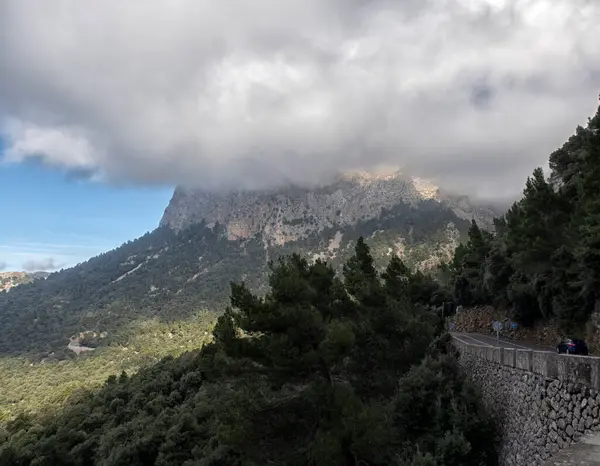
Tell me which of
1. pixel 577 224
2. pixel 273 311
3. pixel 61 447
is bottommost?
pixel 61 447

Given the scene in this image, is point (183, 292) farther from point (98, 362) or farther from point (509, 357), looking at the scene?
point (509, 357)

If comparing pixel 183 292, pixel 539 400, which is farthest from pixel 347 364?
pixel 183 292

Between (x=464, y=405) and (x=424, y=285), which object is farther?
(x=424, y=285)

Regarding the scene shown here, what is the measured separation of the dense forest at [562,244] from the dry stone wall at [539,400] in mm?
5942

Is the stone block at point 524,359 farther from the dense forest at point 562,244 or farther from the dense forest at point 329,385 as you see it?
the dense forest at point 562,244

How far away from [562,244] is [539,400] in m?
12.9

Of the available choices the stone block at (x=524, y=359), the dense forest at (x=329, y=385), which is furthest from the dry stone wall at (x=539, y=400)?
the dense forest at (x=329, y=385)

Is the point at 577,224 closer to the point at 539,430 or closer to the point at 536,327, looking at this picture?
the point at 536,327

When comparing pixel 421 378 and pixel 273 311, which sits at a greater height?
pixel 273 311

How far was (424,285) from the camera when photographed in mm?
47250

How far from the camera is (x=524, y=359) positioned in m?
11.8

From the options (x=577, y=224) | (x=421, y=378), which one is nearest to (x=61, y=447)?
(x=421, y=378)

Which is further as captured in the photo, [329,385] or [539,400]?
[329,385]

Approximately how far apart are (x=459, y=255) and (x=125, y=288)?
17245 cm
